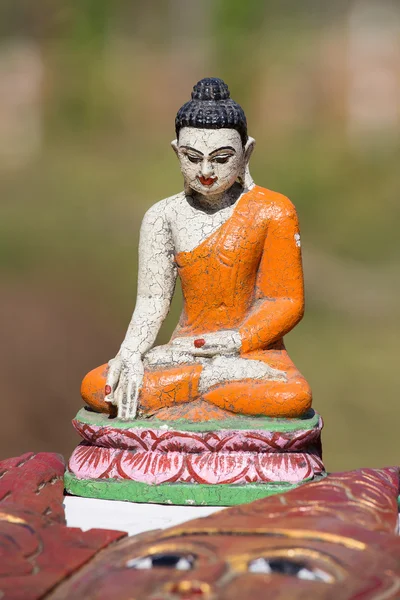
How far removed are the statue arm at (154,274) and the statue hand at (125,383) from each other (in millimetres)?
157

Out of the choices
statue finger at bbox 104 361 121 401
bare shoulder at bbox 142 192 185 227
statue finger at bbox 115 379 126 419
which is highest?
bare shoulder at bbox 142 192 185 227

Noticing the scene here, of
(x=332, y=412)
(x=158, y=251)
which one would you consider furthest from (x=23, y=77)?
(x=158, y=251)

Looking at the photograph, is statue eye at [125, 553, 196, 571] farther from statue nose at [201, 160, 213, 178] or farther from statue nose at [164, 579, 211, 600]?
statue nose at [201, 160, 213, 178]

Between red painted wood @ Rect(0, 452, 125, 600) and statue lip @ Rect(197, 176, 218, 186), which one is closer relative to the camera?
red painted wood @ Rect(0, 452, 125, 600)

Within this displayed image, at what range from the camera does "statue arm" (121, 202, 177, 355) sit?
5.27 meters

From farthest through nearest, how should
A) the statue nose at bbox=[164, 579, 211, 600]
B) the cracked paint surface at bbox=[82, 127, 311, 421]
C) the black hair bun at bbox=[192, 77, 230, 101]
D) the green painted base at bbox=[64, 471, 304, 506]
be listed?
the black hair bun at bbox=[192, 77, 230, 101], the cracked paint surface at bbox=[82, 127, 311, 421], the green painted base at bbox=[64, 471, 304, 506], the statue nose at bbox=[164, 579, 211, 600]

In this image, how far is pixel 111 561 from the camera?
410cm

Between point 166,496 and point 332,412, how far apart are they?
2945 mm

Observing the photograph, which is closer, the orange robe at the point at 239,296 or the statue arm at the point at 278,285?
the orange robe at the point at 239,296

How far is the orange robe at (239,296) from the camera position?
5023 millimetres

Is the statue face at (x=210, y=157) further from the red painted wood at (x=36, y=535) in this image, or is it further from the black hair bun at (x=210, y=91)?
the red painted wood at (x=36, y=535)

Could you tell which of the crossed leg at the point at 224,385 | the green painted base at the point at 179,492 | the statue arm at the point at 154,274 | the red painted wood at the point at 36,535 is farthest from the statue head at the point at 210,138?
the red painted wood at the point at 36,535

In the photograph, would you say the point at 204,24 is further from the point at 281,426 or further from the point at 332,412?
the point at 281,426

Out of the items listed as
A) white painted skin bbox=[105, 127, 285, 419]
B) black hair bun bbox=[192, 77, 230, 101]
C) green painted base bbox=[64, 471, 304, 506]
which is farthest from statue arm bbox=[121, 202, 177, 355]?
green painted base bbox=[64, 471, 304, 506]
